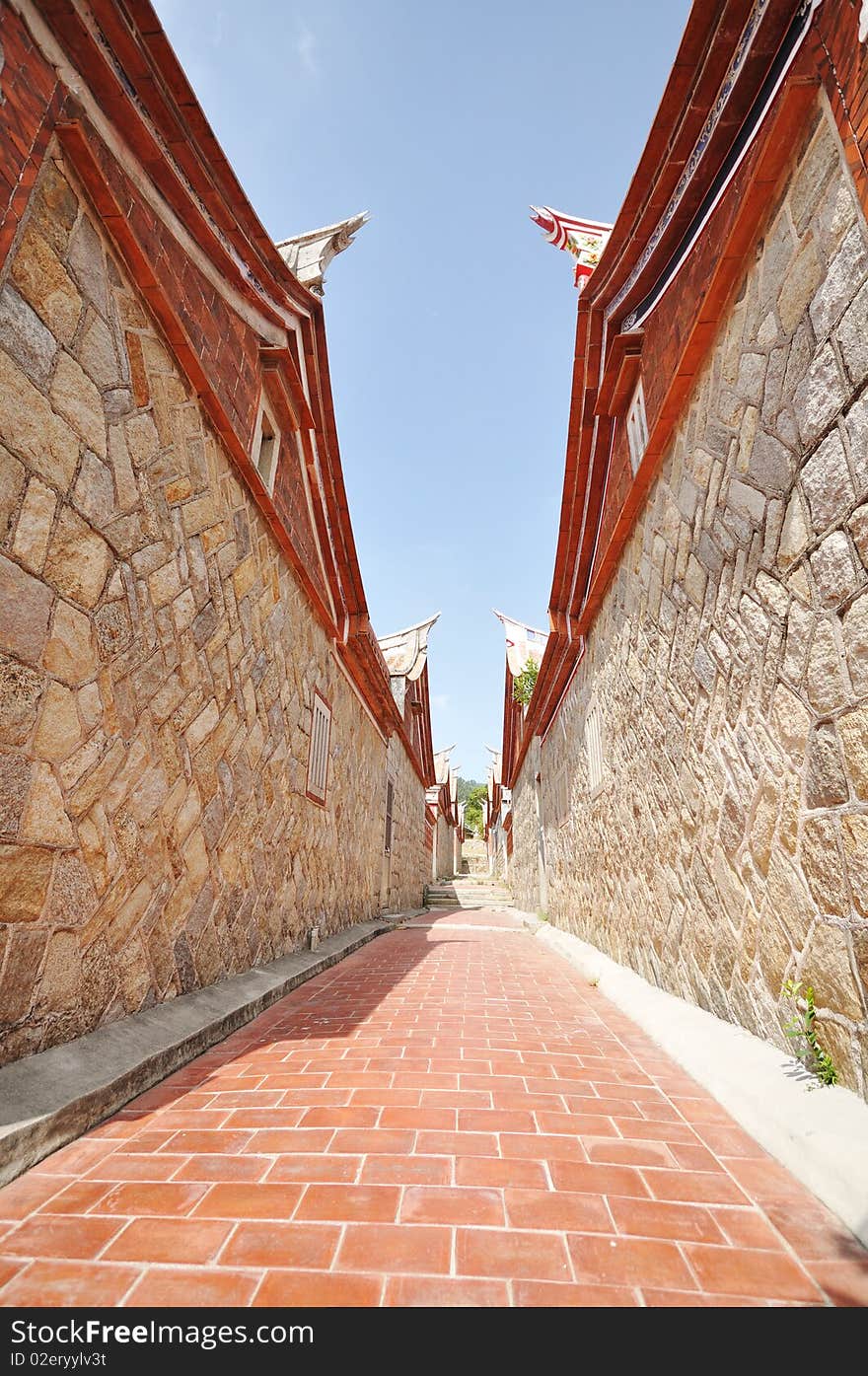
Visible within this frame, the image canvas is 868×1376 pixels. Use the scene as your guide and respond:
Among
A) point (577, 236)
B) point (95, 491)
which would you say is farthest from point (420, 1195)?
point (577, 236)

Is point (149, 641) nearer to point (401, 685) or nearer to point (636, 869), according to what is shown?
point (636, 869)

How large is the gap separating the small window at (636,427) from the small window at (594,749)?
96.4 inches

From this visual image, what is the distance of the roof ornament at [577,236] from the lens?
5.73 m

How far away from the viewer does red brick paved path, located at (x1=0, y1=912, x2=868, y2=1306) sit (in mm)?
1389

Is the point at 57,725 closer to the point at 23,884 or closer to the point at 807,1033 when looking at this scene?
the point at 23,884

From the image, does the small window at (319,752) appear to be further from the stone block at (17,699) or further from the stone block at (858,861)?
the stone block at (858,861)

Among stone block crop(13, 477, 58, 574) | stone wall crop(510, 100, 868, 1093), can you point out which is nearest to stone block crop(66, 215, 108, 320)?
stone block crop(13, 477, 58, 574)

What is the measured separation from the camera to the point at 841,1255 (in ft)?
4.90

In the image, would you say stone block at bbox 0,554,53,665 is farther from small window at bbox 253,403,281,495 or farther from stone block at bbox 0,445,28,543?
small window at bbox 253,403,281,495

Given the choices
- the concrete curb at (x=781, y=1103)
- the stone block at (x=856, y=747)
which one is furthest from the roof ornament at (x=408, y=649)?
the stone block at (x=856, y=747)

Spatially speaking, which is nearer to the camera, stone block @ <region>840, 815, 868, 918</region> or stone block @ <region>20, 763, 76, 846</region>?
stone block @ <region>840, 815, 868, 918</region>

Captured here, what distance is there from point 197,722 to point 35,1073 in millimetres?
1787

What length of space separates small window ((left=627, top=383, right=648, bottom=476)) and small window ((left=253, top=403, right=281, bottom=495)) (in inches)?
108

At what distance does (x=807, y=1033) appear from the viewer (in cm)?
220
